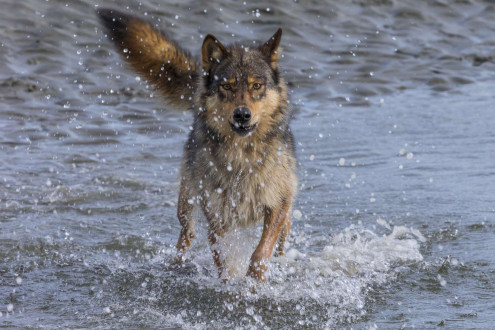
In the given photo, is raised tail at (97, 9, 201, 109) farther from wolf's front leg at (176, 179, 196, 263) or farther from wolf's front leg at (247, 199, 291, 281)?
wolf's front leg at (247, 199, 291, 281)

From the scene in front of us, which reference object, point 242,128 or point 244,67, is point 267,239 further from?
point 244,67

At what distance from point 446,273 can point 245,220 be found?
1424mm

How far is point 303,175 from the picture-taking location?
27.9 ft

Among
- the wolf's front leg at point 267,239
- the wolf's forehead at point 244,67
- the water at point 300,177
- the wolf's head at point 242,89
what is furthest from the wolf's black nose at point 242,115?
the water at point 300,177

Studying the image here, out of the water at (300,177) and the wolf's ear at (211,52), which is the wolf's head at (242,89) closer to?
the wolf's ear at (211,52)

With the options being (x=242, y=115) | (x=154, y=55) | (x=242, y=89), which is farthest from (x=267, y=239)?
(x=154, y=55)

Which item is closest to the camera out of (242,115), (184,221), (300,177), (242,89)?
(242,115)

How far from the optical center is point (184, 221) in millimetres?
6559

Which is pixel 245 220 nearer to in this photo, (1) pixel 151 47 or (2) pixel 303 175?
(1) pixel 151 47

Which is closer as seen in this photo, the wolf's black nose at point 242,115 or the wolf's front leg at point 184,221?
the wolf's black nose at point 242,115

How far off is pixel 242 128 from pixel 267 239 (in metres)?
0.83

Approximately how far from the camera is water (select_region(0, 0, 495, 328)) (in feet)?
17.8

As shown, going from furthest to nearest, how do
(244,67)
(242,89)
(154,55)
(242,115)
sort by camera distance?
(154,55), (244,67), (242,89), (242,115)

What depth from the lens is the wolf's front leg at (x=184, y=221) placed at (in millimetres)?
6488
